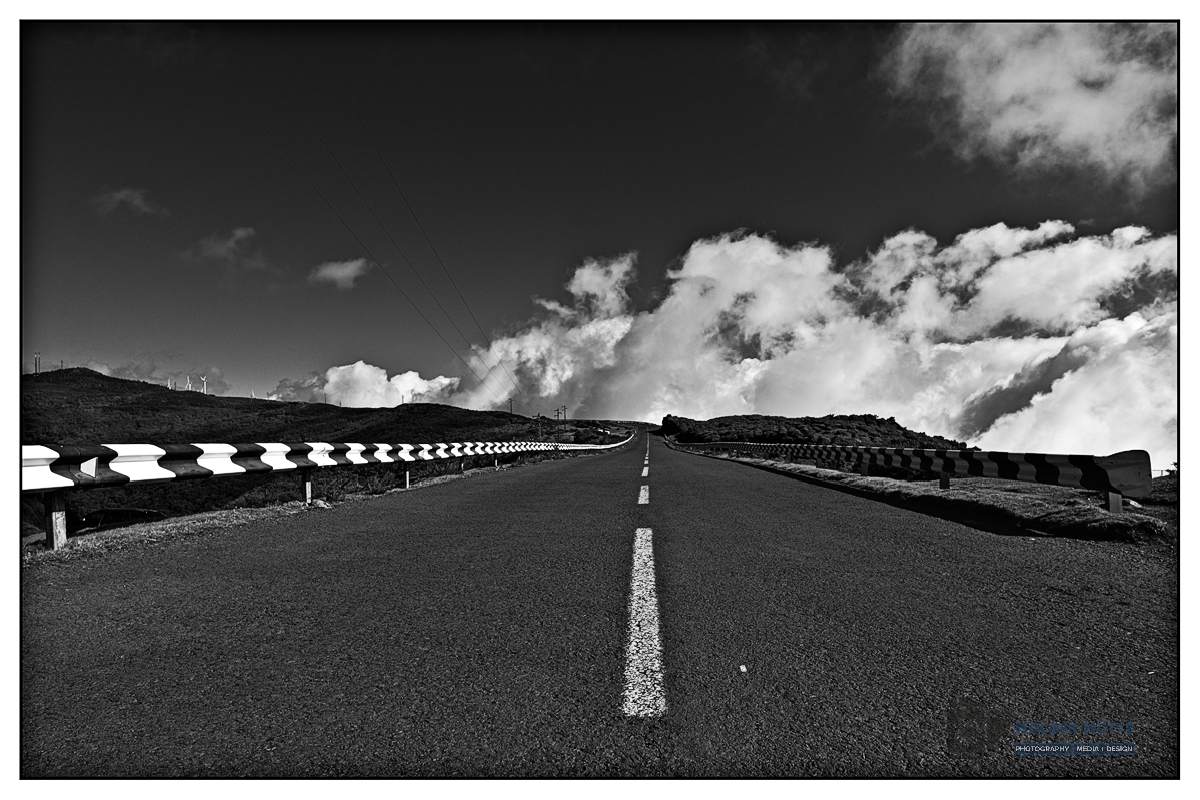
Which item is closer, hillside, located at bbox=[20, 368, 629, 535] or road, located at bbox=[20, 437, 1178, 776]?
road, located at bbox=[20, 437, 1178, 776]

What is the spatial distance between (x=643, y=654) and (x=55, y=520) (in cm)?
511

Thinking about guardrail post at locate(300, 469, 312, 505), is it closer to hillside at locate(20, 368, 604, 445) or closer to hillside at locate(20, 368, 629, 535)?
hillside at locate(20, 368, 629, 535)

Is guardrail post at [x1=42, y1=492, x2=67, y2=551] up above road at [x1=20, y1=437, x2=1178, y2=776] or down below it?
above

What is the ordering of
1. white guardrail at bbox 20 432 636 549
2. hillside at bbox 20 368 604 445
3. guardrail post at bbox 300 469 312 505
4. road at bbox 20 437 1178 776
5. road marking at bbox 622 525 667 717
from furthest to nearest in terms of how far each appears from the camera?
hillside at bbox 20 368 604 445 → guardrail post at bbox 300 469 312 505 → white guardrail at bbox 20 432 636 549 → road marking at bbox 622 525 667 717 → road at bbox 20 437 1178 776

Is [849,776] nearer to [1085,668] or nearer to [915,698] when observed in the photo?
[915,698]

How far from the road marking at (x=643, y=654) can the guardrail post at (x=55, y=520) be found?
15.2 ft

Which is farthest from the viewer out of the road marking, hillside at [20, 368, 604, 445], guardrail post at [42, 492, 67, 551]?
hillside at [20, 368, 604, 445]

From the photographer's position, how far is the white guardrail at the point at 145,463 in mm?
4879

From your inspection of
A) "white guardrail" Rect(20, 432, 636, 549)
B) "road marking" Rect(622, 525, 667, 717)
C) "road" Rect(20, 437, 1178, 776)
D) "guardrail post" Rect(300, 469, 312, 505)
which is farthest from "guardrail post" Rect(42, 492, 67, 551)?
"road marking" Rect(622, 525, 667, 717)

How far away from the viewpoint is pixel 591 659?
2.76 metres

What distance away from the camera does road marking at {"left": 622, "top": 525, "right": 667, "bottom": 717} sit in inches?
90.7

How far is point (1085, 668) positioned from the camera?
276 cm

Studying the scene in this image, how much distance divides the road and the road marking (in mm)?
14

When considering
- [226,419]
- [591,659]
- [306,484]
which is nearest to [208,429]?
[226,419]
